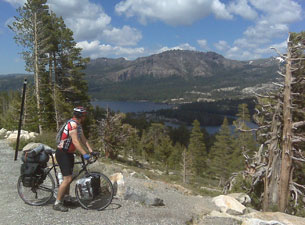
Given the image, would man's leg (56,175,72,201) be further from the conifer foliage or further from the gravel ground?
the conifer foliage

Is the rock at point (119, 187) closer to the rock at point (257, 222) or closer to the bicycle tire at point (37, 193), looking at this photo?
the bicycle tire at point (37, 193)

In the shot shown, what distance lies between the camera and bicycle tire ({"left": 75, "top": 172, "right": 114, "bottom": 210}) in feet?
20.5

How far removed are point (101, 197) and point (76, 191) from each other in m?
0.82

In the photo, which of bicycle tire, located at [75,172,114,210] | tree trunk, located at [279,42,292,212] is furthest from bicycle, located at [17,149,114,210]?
tree trunk, located at [279,42,292,212]

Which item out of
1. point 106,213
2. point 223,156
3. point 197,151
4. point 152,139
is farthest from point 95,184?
point 152,139

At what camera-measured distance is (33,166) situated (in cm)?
614

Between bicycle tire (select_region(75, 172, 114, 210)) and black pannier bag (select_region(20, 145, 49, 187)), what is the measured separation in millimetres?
1072

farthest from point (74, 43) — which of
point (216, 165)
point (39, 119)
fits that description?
point (216, 165)

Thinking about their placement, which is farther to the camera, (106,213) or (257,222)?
(106,213)

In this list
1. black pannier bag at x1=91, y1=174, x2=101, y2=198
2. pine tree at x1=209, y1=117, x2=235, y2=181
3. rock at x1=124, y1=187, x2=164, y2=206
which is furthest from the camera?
pine tree at x1=209, y1=117, x2=235, y2=181

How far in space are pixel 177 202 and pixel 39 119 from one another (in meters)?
20.6

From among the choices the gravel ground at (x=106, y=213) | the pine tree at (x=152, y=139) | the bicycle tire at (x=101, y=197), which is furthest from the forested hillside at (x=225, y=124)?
the pine tree at (x=152, y=139)

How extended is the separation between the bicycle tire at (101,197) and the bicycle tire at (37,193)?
80 centimetres

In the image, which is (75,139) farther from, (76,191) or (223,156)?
(223,156)
